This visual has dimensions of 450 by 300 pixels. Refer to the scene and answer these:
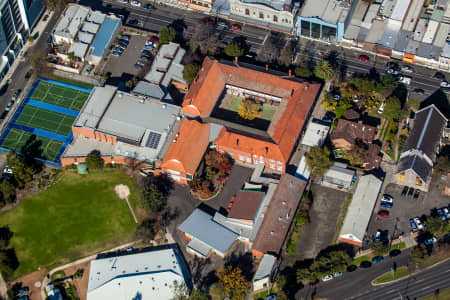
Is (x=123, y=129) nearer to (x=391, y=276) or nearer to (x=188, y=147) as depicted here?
(x=188, y=147)

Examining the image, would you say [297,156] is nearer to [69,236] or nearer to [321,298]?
[321,298]

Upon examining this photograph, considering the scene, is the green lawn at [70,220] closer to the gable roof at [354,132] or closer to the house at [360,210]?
the house at [360,210]

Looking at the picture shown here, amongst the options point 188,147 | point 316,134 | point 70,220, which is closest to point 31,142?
point 70,220

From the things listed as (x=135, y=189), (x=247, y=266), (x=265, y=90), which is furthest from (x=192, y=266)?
(x=265, y=90)

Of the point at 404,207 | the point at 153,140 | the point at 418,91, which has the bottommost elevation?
the point at 153,140

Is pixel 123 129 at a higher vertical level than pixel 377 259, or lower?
higher

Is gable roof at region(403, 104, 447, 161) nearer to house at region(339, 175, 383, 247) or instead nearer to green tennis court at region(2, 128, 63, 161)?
house at region(339, 175, 383, 247)

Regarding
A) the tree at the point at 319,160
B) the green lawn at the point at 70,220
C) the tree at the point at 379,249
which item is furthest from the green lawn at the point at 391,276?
the green lawn at the point at 70,220
